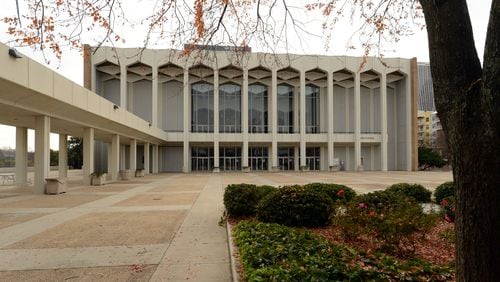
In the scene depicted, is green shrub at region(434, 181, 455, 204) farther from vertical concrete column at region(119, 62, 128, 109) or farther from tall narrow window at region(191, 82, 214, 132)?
tall narrow window at region(191, 82, 214, 132)

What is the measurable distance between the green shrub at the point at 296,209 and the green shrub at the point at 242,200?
5.12 ft

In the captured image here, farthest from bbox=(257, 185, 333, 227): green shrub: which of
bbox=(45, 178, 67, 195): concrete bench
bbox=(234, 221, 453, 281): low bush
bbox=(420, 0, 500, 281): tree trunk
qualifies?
bbox=(45, 178, 67, 195): concrete bench

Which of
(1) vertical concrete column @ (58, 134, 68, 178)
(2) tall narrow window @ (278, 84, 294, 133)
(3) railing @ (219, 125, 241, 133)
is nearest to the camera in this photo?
(1) vertical concrete column @ (58, 134, 68, 178)

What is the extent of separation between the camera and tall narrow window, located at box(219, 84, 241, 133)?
54.3 meters

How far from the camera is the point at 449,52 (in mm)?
3217

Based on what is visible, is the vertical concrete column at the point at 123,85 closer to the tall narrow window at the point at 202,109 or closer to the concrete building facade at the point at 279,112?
the concrete building facade at the point at 279,112

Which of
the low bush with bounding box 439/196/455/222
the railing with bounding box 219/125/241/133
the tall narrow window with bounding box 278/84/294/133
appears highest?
the tall narrow window with bounding box 278/84/294/133

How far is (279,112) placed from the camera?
5572 cm

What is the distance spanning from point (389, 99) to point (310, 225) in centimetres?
5351

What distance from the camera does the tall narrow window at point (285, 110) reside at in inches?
2188

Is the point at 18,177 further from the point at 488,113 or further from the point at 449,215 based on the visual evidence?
the point at 488,113

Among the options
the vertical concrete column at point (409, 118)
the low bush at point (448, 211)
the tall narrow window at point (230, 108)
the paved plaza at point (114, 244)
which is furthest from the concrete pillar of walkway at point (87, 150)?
the vertical concrete column at point (409, 118)

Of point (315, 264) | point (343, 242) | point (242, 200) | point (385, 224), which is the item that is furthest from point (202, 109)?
point (315, 264)

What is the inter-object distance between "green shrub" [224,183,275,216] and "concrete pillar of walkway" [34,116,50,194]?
14.2 meters
